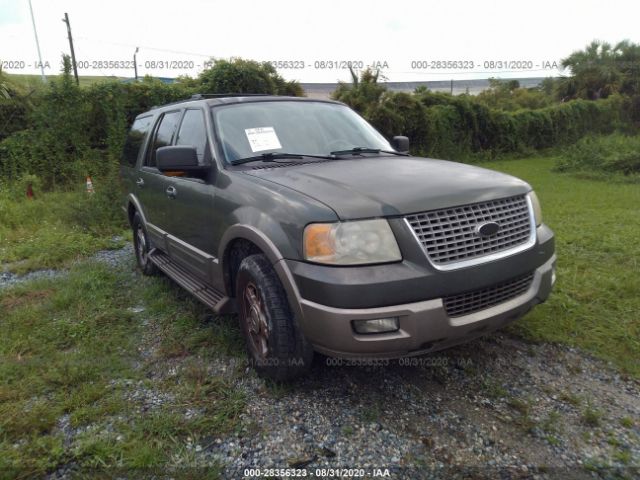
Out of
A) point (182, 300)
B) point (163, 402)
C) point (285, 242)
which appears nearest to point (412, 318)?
point (285, 242)

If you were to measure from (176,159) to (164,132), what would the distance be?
139 cm

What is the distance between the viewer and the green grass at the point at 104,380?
94.0 inches

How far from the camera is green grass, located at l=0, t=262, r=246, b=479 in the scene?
7.83ft

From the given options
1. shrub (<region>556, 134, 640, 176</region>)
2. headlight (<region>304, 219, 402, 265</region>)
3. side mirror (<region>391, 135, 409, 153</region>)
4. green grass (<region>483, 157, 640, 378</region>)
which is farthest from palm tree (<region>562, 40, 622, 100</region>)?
headlight (<region>304, 219, 402, 265</region>)

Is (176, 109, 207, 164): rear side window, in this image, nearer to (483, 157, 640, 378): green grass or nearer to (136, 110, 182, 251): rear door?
(136, 110, 182, 251): rear door

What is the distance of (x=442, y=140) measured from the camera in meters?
16.0

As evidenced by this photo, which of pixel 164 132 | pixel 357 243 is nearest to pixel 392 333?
pixel 357 243

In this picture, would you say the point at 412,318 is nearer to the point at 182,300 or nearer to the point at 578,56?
the point at 182,300

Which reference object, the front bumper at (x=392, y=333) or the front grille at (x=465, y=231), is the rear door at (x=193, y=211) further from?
the front grille at (x=465, y=231)

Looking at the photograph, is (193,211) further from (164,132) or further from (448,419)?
(448,419)

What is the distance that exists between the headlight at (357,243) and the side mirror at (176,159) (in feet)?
4.34

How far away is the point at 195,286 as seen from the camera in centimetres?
372

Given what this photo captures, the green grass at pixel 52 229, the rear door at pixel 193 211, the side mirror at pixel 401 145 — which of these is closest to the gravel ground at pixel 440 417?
the rear door at pixel 193 211

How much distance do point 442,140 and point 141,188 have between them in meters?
13.0
